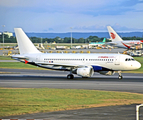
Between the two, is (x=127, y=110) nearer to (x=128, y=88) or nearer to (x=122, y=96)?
(x=122, y=96)

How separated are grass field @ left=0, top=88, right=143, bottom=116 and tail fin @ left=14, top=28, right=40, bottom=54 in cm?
1861

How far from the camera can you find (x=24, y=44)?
49.9 meters

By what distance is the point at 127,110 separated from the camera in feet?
72.3

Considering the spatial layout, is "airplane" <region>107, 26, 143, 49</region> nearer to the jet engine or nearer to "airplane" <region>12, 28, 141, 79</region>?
"airplane" <region>12, 28, 141, 79</region>

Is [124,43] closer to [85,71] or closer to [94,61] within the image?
[94,61]

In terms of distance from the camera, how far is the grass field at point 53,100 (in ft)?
73.4

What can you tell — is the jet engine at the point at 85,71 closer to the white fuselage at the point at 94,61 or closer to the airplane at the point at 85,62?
the airplane at the point at 85,62

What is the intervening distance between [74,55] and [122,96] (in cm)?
1930

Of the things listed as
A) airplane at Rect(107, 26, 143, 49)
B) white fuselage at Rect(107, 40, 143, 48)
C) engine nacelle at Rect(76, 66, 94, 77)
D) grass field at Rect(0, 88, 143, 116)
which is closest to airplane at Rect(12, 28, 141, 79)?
engine nacelle at Rect(76, 66, 94, 77)

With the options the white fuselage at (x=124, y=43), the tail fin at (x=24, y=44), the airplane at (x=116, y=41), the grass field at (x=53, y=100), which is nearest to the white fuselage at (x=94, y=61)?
the tail fin at (x=24, y=44)

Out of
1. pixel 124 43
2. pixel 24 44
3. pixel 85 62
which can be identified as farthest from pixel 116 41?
pixel 85 62

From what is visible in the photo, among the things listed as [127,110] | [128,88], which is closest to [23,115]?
[127,110]

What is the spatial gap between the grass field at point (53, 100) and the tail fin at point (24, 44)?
61.1ft

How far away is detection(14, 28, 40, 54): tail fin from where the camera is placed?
1960 inches
